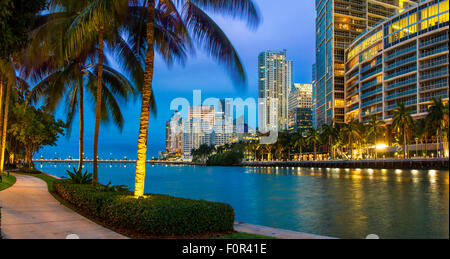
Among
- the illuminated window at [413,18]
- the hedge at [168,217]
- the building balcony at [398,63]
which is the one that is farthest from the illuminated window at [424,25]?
the hedge at [168,217]

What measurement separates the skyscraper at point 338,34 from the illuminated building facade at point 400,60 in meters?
20.7

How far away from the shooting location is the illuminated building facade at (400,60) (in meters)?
65.4

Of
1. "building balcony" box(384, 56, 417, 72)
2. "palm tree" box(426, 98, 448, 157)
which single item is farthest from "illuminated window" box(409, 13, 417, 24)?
"palm tree" box(426, 98, 448, 157)

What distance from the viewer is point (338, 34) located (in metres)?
140

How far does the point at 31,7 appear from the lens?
7488 millimetres

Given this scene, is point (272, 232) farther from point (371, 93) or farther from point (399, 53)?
point (371, 93)

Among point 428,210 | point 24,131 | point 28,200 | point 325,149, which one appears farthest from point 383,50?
point 28,200

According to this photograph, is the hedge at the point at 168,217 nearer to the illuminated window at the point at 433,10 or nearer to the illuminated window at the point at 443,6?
the illuminated window at the point at 443,6

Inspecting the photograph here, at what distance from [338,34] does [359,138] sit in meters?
58.1

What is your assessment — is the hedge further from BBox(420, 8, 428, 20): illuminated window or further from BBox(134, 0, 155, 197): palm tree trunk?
BBox(420, 8, 428, 20): illuminated window

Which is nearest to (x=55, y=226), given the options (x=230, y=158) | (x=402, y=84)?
(x=402, y=84)

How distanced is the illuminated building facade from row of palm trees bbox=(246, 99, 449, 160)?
5.00m

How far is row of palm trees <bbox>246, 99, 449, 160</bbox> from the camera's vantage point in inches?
2046

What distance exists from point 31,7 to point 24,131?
109 ft
